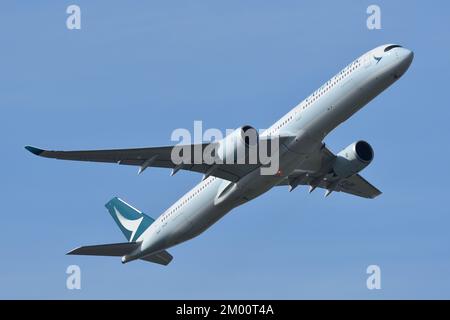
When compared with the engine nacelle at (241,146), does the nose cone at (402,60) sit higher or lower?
higher

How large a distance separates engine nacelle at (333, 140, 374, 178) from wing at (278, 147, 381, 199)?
2.42 ft

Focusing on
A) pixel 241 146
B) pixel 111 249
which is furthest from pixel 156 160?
pixel 111 249

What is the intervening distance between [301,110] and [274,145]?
7.36 ft

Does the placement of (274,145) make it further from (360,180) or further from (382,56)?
(360,180)

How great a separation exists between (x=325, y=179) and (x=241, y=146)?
9696 millimetres

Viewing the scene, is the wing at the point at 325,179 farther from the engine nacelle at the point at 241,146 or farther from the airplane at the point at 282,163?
the engine nacelle at the point at 241,146

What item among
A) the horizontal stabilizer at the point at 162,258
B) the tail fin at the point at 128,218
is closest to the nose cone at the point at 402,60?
the tail fin at the point at 128,218

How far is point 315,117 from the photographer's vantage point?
167 ft

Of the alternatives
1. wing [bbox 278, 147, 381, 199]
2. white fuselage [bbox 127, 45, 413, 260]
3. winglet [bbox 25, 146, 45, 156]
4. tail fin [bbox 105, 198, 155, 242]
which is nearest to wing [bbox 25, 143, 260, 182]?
white fuselage [bbox 127, 45, 413, 260]

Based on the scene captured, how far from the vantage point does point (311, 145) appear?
2034 inches

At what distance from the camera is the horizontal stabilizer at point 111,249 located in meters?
58.7

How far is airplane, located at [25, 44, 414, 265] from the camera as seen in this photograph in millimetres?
50469

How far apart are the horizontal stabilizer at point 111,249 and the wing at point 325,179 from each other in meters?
9.49

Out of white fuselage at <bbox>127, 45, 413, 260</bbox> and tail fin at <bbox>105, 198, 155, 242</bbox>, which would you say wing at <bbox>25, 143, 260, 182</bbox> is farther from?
tail fin at <bbox>105, 198, 155, 242</bbox>
